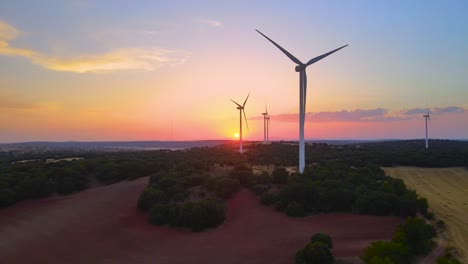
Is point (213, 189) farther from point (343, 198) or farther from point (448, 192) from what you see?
point (448, 192)

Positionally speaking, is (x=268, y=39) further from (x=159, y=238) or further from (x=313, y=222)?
(x=159, y=238)

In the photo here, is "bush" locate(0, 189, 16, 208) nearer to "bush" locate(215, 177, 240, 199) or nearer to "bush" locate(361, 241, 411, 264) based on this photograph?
"bush" locate(215, 177, 240, 199)

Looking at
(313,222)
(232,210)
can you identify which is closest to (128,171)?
(232,210)

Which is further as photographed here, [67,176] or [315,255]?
[67,176]

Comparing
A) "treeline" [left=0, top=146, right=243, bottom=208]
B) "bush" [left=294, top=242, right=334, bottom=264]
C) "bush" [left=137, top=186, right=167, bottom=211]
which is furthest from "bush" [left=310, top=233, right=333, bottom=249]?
"treeline" [left=0, top=146, right=243, bottom=208]

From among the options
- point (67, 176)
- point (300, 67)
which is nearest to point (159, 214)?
point (67, 176)

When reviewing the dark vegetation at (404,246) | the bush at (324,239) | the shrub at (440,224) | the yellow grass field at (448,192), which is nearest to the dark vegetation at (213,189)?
the shrub at (440,224)
